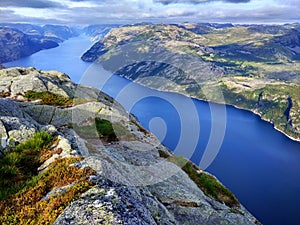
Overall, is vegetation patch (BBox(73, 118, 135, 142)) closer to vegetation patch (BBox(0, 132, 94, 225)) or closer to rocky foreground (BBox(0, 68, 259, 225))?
rocky foreground (BBox(0, 68, 259, 225))

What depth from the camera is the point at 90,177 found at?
1334 centimetres

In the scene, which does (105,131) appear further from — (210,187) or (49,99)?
(210,187)

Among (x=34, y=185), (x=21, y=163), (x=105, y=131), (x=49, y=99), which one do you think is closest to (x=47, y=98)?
(x=49, y=99)

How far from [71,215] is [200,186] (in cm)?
2185

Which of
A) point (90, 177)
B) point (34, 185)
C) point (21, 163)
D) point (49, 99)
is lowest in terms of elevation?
point (49, 99)

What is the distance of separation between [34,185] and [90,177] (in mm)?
2852

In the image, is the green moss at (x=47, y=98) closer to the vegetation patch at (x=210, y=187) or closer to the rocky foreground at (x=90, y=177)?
the rocky foreground at (x=90, y=177)

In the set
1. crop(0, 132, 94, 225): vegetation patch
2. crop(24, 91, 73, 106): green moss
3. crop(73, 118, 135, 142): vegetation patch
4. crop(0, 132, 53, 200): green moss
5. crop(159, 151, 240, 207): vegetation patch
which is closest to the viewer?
crop(0, 132, 94, 225): vegetation patch

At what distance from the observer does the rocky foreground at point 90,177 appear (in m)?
11.4

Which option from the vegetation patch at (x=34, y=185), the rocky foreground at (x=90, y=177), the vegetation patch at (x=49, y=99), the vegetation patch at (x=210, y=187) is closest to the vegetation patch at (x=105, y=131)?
the rocky foreground at (x=90, y=177)

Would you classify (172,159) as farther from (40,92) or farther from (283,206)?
(283,206)

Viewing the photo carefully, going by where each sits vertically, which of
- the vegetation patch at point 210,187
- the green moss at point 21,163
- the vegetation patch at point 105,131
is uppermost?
the green moss at point 21,163

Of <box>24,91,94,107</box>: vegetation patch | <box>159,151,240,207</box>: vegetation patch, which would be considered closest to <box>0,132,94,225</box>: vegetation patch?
<box>159,151,240,207</box>: vegetation patch

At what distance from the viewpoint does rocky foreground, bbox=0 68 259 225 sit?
1142cm
